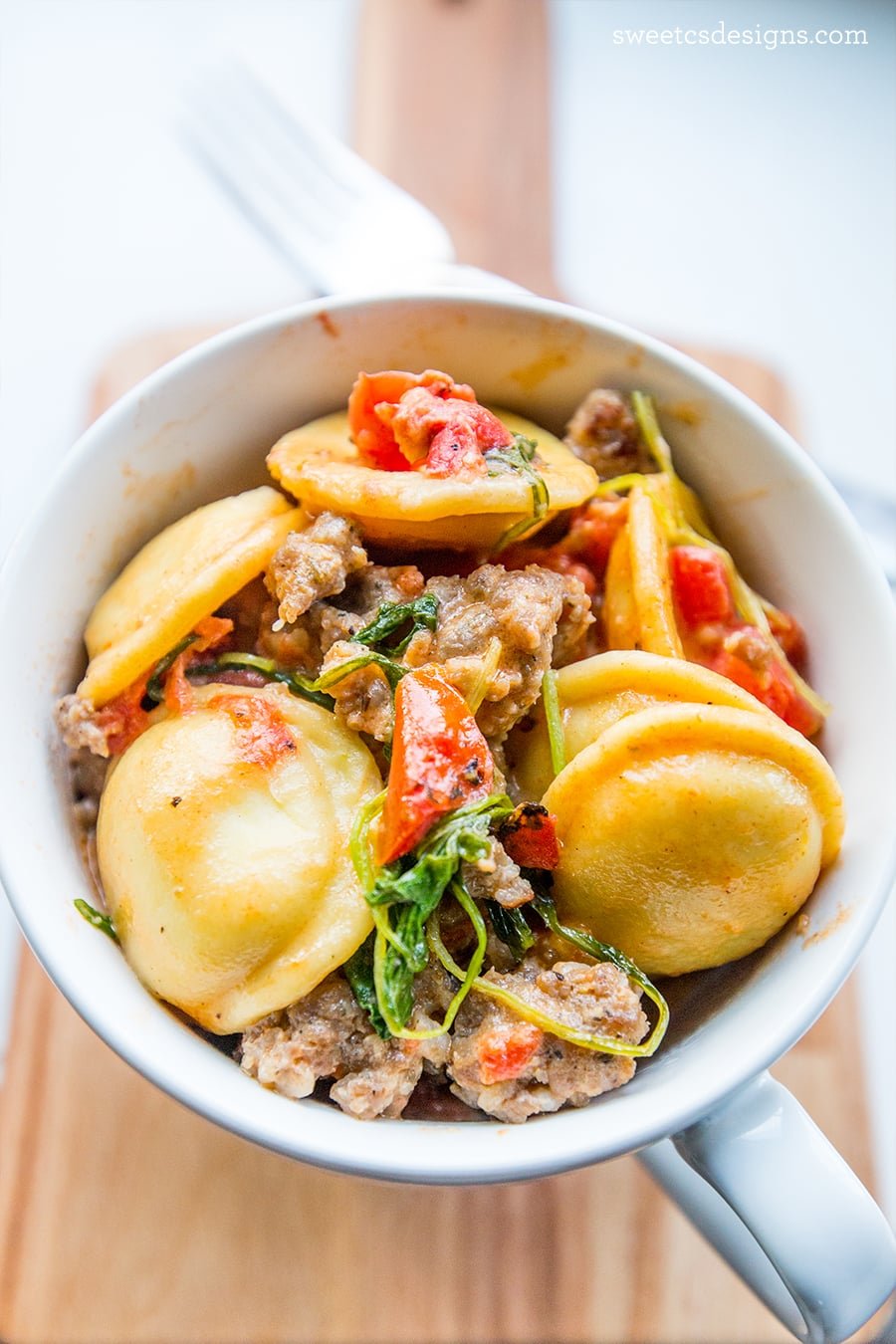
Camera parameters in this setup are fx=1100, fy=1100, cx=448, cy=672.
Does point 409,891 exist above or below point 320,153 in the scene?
below

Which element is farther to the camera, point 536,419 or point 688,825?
point 536,419

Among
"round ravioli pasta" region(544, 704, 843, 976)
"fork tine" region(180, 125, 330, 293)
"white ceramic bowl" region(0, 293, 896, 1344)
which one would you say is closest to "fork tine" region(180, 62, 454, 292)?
A: "fork tine" region(180, 125, 330, 293)

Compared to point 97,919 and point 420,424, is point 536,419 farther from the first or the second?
point 97,919

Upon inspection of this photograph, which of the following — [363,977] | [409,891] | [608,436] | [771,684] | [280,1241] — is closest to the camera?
[409,891]

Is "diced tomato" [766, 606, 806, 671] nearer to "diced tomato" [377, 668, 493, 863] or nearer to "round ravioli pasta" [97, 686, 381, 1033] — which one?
"diced tomato" [377, 668, 493, 863]

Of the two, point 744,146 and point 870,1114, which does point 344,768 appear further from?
point 744,146

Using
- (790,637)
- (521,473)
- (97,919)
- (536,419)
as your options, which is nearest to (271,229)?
(536,419)

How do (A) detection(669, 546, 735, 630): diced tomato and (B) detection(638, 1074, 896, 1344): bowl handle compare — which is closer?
(B) detection(638, 1074, 896, 1344): bowl handle
